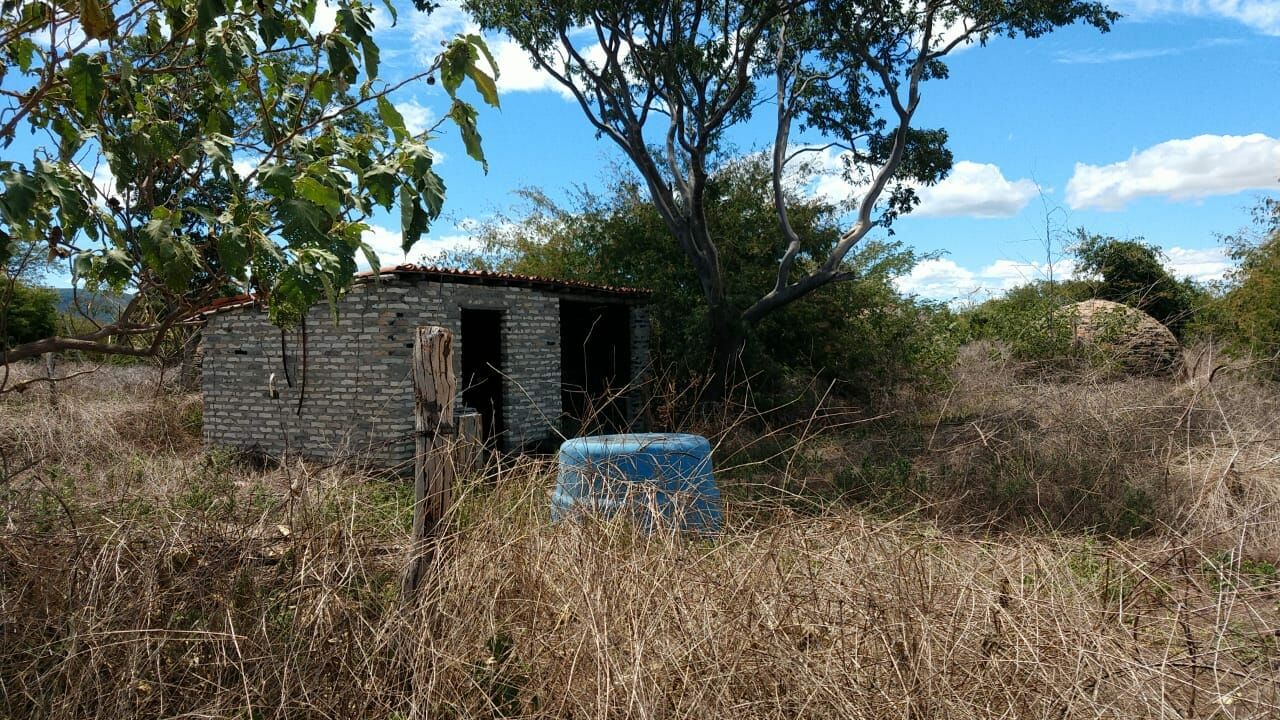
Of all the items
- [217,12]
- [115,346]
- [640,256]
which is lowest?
[115,346]

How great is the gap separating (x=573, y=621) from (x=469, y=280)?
7.88 metres

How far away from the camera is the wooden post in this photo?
3.48 metres

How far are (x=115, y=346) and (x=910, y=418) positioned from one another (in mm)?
11812

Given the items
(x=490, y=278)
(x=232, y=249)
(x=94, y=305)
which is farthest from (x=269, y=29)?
(x=490, y=278)

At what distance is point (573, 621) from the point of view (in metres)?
3.04

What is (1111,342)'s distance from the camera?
45.2 feet

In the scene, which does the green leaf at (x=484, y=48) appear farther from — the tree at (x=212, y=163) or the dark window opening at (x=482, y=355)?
the dark window opening at (x=482, y=355)

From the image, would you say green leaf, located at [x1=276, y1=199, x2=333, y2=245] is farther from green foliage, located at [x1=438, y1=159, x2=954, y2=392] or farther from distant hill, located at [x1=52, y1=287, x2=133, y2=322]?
green foliage, located at [x1=438, y1=159, x2=954, y2=392]

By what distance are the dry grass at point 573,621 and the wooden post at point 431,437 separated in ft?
0.43

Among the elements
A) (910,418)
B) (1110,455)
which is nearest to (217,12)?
(1110,455)

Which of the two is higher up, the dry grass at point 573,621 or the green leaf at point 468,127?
the green leaf at point 468,127

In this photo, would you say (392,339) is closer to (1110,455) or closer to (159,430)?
(159,430)

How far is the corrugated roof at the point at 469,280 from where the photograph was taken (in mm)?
9445

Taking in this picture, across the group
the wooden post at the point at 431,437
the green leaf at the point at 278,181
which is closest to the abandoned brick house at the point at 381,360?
the wooden post at the point at 431,437
